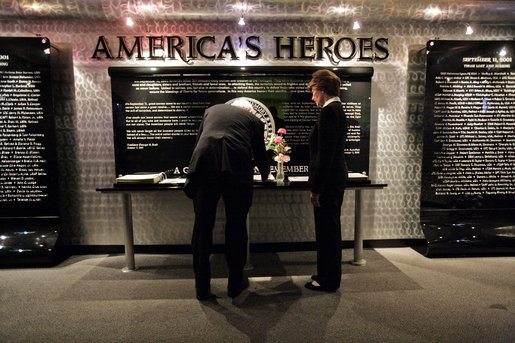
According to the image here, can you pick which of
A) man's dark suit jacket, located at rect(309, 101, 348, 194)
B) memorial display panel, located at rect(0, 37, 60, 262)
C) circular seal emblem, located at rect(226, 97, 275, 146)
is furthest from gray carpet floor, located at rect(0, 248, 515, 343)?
circular seal emblem, located at rect(226, 97, 275, 146)

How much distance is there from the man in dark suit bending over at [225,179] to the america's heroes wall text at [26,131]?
6.74 ft

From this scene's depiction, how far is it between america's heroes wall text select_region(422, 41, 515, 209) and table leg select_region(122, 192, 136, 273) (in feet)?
11.0

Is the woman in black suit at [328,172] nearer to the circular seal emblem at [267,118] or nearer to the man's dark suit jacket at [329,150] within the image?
the man's dark suit jacket at [329,150]

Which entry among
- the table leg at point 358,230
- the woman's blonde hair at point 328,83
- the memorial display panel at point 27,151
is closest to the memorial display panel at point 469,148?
the table leg at point 358,230

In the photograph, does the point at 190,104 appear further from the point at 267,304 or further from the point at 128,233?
the point at 267,304

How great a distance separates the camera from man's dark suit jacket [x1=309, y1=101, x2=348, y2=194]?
2.66 meters

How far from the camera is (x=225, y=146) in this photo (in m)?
2.59

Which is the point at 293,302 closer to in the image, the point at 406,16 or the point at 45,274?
the point at 45,274

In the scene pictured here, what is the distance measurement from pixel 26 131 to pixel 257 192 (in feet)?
8.82

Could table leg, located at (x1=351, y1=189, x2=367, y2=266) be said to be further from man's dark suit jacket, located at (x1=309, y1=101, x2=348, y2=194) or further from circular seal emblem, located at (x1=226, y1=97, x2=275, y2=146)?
circular seal emblem, located at (x1=226, y1=97, x2=275, y2=146)

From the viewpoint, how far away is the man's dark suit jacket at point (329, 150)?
2.66 meters

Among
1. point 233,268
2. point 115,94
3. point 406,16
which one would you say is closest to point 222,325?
point 233,268

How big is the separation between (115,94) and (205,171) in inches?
76.6

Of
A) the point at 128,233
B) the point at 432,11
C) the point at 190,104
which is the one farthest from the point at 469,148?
the point at 128,233
